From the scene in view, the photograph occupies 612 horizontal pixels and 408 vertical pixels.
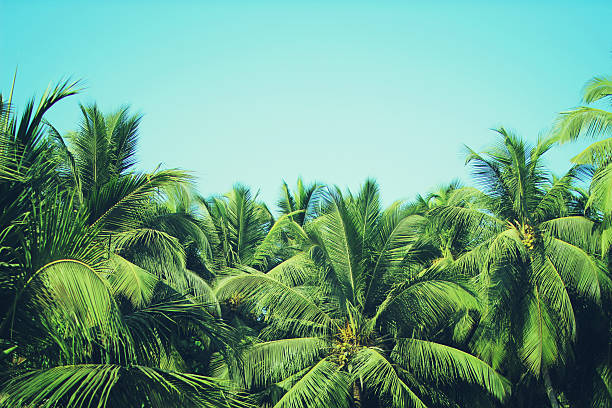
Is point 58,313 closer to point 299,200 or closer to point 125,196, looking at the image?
point 125,196

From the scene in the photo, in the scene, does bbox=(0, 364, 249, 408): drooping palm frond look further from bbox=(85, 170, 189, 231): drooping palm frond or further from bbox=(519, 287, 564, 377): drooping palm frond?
bbox=(519, 287, 564, 377): drooping palm frond

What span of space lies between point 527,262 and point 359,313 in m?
4.77

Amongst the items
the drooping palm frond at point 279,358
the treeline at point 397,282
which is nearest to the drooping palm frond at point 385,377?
the treeline at point 397,282

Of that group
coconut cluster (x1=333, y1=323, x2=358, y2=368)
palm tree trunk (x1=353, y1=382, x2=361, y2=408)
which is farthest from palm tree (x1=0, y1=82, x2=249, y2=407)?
palm tree trunk (x1=353, y1=382, x2=361, y2=408)

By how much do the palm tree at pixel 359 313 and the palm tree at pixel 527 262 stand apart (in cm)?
183

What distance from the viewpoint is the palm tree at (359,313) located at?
12.9m

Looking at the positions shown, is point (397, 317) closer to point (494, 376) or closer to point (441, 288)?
point (441, 288)

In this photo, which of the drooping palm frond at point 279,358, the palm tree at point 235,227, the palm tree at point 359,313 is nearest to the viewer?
the palm tree at point 359,313

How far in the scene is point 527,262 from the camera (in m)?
15.1

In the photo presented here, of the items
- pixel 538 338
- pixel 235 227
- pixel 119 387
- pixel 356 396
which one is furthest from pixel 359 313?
pixel 119 387

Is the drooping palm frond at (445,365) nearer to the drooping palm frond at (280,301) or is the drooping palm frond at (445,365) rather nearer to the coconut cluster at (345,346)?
the coconut cluster at (345,346)

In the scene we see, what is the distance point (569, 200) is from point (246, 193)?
9.82 m

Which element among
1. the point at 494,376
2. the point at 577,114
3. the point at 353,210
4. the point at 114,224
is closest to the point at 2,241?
the point at 114,224

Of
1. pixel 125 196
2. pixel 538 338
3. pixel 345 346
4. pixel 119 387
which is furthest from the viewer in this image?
pixel 538 338
